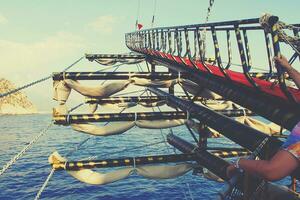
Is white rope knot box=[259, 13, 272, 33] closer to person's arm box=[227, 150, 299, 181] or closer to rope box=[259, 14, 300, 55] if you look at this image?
rope box=[259, 14, 300, 55]

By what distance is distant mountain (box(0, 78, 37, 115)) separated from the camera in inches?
6710

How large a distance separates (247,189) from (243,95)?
248 cm

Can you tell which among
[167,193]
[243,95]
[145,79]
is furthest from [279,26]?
[167,193]

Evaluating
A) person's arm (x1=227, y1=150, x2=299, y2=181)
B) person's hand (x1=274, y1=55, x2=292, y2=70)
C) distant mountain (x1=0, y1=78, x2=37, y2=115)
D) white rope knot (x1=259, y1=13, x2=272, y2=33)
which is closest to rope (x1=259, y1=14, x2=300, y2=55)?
white rope knot (x1=259, y1=13, x2=272, y2=33)

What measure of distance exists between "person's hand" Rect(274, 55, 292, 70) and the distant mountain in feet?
607

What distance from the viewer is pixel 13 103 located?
6964 inches

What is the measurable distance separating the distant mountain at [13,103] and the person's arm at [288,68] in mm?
185153

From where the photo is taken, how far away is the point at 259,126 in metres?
10.6

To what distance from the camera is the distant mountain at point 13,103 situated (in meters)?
170

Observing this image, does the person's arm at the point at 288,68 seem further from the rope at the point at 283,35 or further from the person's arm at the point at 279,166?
the person's arm at the point at 279,166

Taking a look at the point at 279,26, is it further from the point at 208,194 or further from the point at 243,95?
the point at 208,194

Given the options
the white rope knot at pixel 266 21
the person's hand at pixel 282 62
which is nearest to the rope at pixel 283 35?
the white rope knot at pixel 266 21

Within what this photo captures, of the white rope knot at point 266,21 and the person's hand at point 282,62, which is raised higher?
the white rope knot at point 266,21

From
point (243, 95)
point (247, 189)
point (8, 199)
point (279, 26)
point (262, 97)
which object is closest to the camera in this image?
point (247, 189)
